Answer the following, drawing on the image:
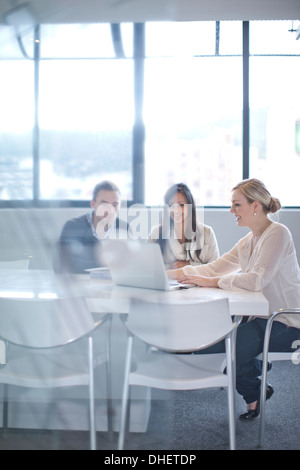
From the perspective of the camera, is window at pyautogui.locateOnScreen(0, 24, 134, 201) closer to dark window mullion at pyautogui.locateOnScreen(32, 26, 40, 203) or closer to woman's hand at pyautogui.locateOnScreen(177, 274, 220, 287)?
dark window mullion at pyautogui.locateOnScreen(32, 26, 40, 203)

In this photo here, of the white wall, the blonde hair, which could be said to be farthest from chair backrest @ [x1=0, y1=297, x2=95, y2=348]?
the blonde hair

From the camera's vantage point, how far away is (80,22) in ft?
7.19

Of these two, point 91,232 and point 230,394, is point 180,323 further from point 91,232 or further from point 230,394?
point 91,232

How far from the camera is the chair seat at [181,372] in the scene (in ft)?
5.02

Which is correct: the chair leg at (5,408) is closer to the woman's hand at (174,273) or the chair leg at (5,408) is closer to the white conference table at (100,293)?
the white conference table at (100,293)

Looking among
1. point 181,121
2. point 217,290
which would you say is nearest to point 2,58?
point 181,121

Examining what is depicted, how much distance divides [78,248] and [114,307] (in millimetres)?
804

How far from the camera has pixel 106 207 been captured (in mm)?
2355

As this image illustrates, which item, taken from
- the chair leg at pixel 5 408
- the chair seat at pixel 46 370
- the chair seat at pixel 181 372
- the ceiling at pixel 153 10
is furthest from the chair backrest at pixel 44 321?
the ceiling at pixel 153 10

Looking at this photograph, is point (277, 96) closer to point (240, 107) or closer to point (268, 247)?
point (240, 107)

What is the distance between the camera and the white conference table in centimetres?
160

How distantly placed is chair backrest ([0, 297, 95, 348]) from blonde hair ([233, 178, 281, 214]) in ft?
3.18

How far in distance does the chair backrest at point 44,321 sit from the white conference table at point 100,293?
7 centimetres
